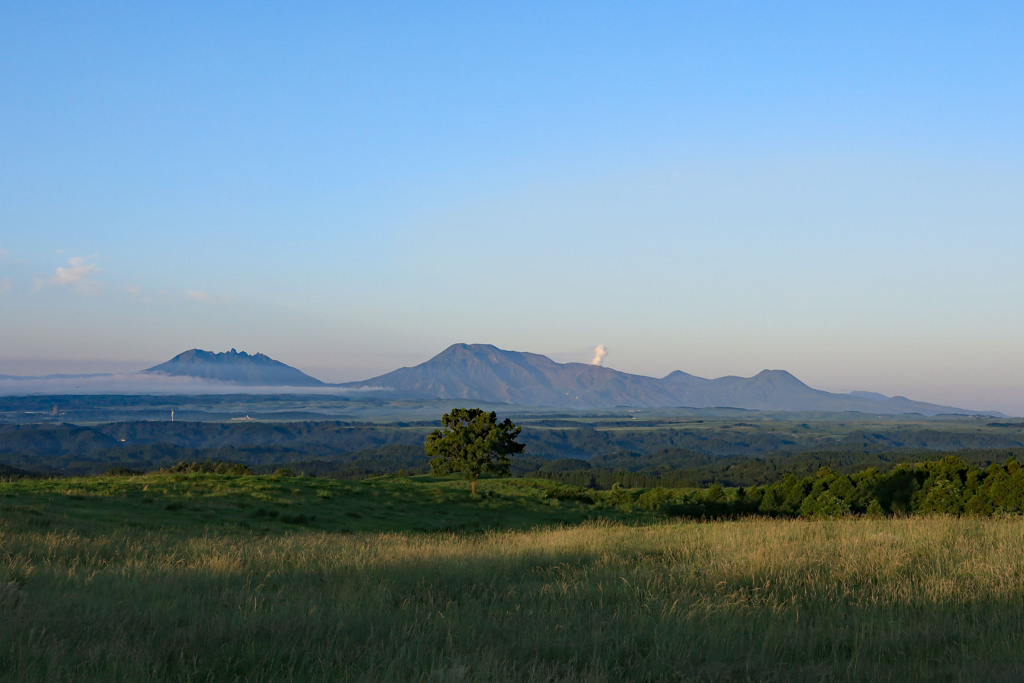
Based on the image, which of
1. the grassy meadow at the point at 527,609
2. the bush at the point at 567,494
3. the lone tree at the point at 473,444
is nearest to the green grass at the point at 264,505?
the bush at the point at 567,494

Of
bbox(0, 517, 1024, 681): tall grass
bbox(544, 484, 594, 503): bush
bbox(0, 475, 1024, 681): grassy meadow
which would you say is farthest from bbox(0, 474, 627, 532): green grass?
bbox(0, 517, 1024, 681): tall grass

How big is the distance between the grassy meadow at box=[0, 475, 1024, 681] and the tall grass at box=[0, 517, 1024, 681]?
35 millimetres

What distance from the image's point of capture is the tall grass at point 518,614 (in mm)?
6551

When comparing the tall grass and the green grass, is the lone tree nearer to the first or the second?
the green grass

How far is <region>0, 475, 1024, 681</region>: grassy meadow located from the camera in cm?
657

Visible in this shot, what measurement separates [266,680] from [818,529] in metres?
14.8

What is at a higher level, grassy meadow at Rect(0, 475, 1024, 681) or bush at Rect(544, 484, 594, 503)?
grassy meadow at Rect(0, 475, 1024, 681)

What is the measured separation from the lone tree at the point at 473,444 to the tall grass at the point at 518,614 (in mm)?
36616

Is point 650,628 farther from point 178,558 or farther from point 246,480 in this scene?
point 246,480

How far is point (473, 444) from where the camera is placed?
4984cm

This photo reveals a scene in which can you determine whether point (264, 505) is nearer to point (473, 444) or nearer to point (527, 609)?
point (473, 444)

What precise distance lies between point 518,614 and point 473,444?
41.7m

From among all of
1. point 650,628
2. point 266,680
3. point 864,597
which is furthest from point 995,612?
point 266,680

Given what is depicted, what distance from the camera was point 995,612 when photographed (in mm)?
8500
